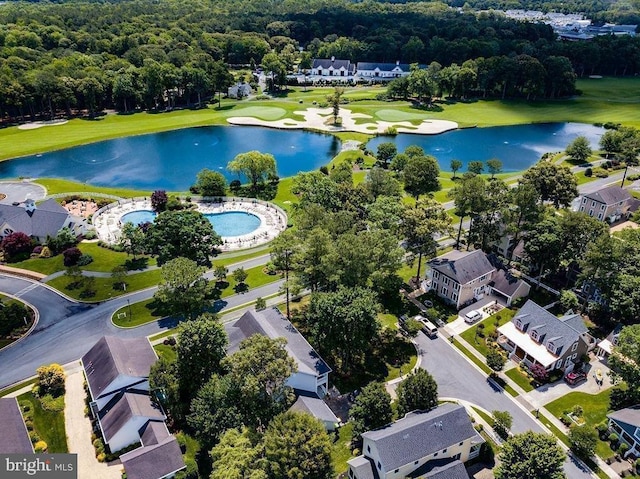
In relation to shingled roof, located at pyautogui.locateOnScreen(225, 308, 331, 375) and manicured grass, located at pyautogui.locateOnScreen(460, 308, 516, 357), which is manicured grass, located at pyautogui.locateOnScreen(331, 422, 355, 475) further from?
manicured grass, located at pyautogui.locateOnScreen(460, 308, 516, 357)

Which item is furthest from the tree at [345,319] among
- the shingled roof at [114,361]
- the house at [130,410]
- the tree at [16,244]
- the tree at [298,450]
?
the tree at [16,244]

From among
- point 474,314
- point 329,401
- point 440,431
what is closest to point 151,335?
point 329,401

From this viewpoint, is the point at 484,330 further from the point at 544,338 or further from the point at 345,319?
the point at 345,319

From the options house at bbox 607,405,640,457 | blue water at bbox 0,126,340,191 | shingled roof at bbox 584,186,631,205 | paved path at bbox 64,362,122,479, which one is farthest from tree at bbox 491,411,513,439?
blue water at bbox 0,126,340,191

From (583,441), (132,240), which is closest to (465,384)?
(583,441)

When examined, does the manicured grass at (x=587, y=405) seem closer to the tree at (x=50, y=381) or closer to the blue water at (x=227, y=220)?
the tree at (x=50, y=381)
